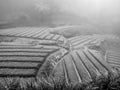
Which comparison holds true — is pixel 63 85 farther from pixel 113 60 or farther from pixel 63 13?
pixel 63 13

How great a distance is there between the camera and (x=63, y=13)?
6.36 meters

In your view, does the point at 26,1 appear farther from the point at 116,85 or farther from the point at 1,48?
the point at 116,85

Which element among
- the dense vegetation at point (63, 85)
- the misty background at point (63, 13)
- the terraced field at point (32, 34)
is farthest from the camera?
the misty background at point (63, 13)

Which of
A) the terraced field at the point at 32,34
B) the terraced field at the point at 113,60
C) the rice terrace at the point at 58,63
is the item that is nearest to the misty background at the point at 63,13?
the rice terrace at the point at 58,63

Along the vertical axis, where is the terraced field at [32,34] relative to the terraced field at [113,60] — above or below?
above

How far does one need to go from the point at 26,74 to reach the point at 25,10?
564cm

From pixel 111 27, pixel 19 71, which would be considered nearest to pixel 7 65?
pixel 19 71

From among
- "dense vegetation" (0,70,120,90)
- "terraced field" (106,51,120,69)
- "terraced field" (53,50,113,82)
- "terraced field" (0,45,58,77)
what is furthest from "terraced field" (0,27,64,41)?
"dense vegetation" (0,70,120,90)

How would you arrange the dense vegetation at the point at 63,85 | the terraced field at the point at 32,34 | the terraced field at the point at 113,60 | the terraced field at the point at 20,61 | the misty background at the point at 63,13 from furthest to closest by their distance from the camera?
the misty background at the point at 63,13 < the terraced field at the point at 32,34 < the terraced field at the point at 113,60 < the terraced field at the point at 20,61 < the dense vegetation at the point at 63,85

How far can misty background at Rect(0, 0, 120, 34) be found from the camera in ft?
18.6

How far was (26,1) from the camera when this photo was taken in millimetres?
6832

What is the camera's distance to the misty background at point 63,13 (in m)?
5.66

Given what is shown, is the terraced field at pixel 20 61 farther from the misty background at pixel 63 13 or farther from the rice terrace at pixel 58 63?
the misty background at pixel 63 13

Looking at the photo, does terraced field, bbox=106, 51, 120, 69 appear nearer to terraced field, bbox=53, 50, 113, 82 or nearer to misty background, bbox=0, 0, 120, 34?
terraced field, bbox=53, 50, 113, 82
